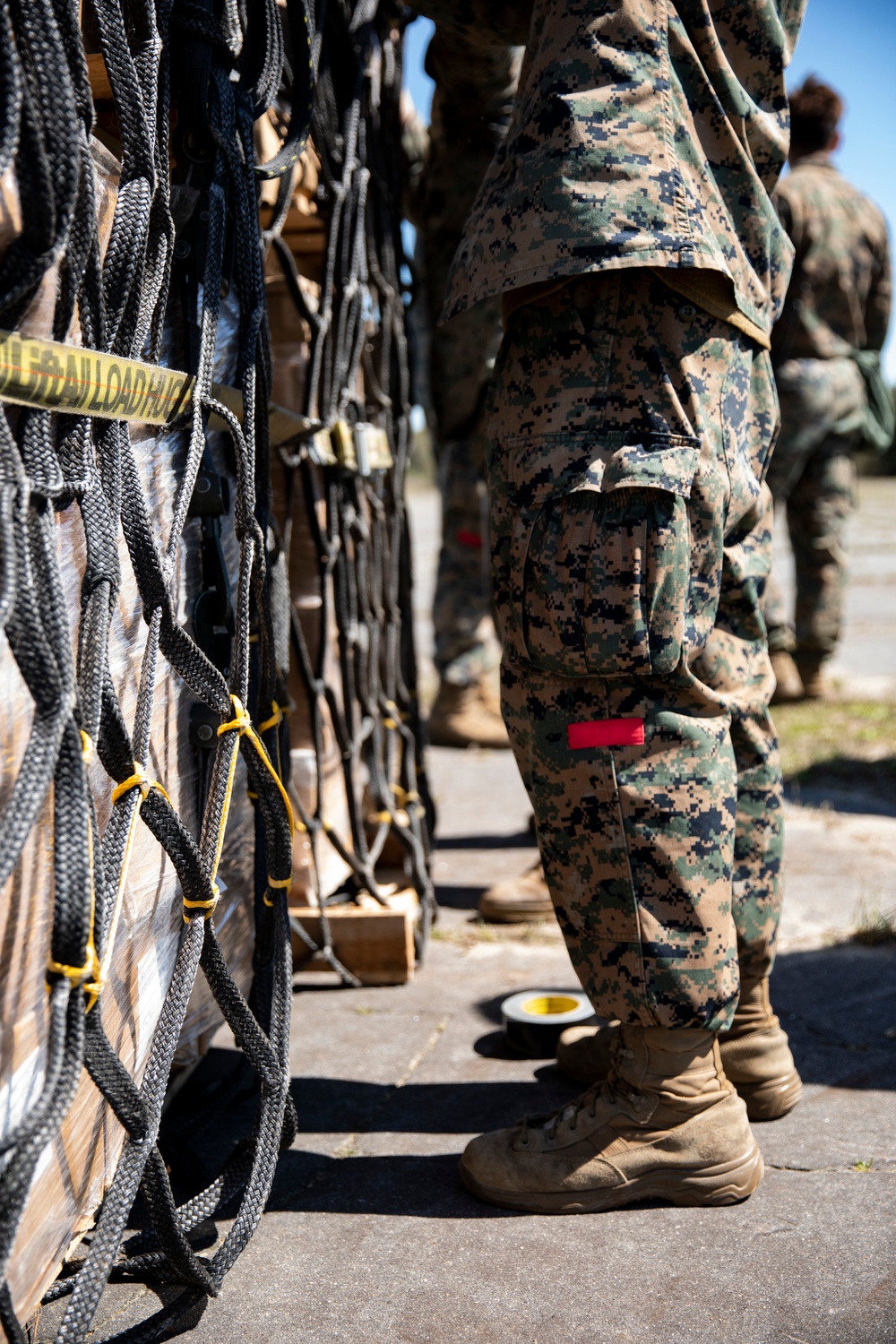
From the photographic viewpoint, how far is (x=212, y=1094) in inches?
63.5

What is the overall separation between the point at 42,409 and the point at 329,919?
1421 mm

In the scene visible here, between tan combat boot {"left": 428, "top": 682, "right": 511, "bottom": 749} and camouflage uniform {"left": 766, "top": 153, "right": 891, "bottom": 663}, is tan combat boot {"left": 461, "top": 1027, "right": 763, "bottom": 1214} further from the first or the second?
camouflage uniform {"left": 766, "top": 153, "right": 891, "bottom": 663}

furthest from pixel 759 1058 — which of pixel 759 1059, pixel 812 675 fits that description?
pixel 812 675

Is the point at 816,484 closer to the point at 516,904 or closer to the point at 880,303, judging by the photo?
the point at 880,303

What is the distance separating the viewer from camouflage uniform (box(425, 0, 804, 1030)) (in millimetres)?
1316

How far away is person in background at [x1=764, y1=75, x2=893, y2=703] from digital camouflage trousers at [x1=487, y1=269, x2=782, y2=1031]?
303 centimetres

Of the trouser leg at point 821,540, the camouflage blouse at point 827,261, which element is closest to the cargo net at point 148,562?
the camouflage blouse at point 827,261

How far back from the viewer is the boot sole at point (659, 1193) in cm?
139

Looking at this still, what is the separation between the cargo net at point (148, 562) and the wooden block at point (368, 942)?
61cm

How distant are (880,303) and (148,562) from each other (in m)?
4.79

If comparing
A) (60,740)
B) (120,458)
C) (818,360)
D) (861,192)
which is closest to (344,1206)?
(60,740)

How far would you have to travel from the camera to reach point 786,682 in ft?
16.4

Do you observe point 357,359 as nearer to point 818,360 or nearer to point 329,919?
point 329,919

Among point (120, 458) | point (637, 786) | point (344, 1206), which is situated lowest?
point (344, 1206)
